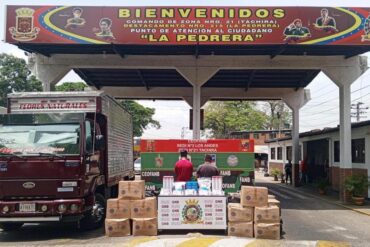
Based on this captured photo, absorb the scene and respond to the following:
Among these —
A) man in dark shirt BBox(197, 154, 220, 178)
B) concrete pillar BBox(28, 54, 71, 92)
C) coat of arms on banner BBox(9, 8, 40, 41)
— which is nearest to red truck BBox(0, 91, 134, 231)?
man in dark shirt BBox(197, 154, 220, 178)

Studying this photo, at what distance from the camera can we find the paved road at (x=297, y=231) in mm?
10002

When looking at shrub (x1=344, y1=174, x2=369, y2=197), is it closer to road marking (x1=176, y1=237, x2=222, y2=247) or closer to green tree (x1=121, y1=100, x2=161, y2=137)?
road marking (x1=176, y1=237, x2=222, y2=247)

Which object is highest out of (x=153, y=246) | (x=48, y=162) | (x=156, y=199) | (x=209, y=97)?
(x=209, y=97)

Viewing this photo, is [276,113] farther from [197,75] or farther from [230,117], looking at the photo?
[197,75]

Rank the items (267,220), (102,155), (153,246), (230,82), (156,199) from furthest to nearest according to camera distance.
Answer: (230,82) < (102,155) < (156,199) < (267,220) < (153,246)

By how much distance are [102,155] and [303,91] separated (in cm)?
1706

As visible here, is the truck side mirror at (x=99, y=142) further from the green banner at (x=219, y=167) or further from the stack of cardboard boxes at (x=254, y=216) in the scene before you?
the stack of cardboard boxes at (x=254, y=216)

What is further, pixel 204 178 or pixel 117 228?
pixel 204 178

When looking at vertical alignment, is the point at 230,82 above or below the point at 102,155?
above

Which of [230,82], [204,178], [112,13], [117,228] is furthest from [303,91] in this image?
[117,228]

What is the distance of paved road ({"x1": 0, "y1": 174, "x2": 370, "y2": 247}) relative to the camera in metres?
10.0

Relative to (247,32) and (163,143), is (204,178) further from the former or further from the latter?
(247,32)

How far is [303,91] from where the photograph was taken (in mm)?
26500

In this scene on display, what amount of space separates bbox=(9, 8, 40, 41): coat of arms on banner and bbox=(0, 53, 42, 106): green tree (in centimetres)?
3748
